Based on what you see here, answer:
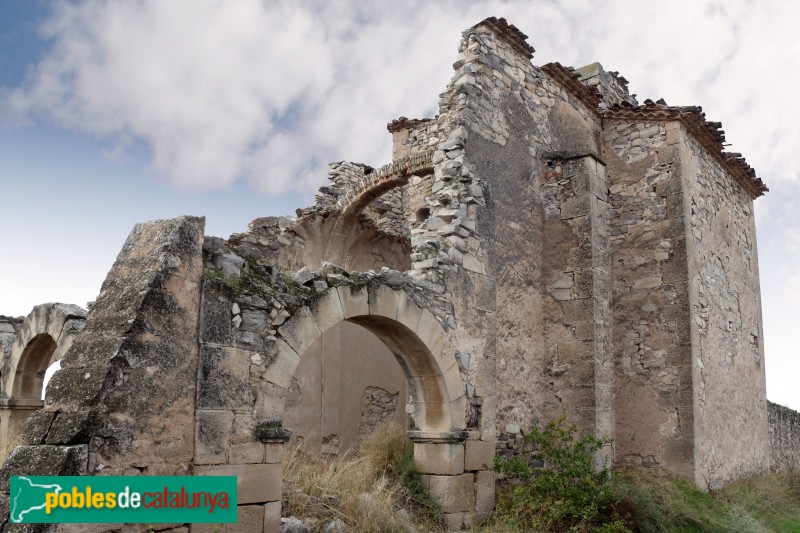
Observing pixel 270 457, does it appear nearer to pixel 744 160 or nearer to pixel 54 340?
pixel 54 340

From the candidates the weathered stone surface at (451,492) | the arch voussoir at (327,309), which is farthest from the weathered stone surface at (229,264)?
the weathered stone surface at (451,492)

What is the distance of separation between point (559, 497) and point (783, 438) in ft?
28.9

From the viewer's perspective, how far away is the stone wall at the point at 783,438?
13.0m

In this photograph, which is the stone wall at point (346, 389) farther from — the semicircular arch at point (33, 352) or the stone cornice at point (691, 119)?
the stone cornice at point (691, 119)

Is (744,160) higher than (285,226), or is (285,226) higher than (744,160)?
(744,160)

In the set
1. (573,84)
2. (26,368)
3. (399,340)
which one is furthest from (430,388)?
(26,368)

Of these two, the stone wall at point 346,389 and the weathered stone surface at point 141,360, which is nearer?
the weathered stone surface at point 141,360

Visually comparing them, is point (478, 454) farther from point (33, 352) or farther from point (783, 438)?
point (783, 438)

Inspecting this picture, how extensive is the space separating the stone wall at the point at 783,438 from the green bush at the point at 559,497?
7049 mm

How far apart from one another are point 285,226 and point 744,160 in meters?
7.60

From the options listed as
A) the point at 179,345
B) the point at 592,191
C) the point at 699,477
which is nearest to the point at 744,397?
the point at 699,477

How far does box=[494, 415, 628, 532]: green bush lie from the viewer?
6781 millimetres

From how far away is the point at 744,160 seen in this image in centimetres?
1180

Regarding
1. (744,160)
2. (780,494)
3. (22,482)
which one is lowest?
(780,494)
